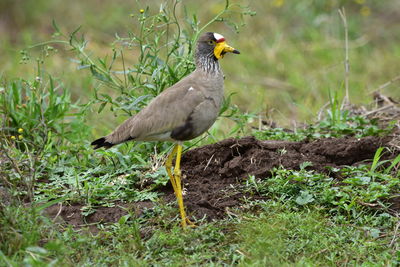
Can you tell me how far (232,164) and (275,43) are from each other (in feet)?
18.1

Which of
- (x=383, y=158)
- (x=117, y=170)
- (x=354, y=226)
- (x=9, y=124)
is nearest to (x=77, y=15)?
(x=9, y=124)

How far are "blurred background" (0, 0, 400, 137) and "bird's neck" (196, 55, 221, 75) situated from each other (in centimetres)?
312

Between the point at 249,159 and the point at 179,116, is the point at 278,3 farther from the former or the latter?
the point at 179,116

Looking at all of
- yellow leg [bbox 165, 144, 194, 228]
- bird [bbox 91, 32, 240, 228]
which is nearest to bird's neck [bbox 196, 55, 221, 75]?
bird [bbox 91, 32, 240, 228]

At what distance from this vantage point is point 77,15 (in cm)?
1235

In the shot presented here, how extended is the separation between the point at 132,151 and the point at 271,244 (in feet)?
6.88

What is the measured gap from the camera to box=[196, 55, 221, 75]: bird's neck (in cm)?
533

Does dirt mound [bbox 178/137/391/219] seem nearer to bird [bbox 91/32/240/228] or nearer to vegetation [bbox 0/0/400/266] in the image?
vegetation [bbox 0/0/400/266]

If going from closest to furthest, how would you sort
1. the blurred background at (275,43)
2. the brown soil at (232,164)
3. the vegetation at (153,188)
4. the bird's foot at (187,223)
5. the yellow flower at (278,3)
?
the vegetation at (153,188)
the bird's foot at (187,223)
the brown soil at (232,164)
the blurred background at (275,43)
the yellow flower at (278,3)

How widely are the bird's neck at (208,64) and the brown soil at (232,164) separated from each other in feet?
A: 2.42

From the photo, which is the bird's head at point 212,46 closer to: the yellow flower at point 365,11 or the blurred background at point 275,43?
the blurred background at point 275,43

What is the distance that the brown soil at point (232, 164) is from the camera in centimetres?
504

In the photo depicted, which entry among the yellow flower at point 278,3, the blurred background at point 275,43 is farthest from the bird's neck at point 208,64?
the yellow flower at point 278,3

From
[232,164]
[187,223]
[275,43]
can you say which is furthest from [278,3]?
[187,223]
